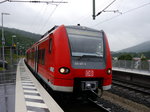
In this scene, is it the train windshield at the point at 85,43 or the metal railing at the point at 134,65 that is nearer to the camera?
the train windshield at the point at 85,43

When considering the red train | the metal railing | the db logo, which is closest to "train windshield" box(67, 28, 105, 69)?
the red train

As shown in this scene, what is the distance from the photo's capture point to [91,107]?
7.80m

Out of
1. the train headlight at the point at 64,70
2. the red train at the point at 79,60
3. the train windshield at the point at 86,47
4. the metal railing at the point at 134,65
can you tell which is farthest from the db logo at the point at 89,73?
the metal railing at the point at 134,65

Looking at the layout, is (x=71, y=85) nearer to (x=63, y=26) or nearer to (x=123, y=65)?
(x=63, y=26)

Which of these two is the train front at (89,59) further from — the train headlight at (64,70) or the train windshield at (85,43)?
the train headlight at (64,70)

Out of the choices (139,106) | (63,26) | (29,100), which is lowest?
(139,106)

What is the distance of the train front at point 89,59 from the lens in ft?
22.8

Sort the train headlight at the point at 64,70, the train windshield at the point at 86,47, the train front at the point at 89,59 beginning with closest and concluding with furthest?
the train headlight at the point at 64,70 < the train front at the point at 89,59 < the train windshield at the point at 86,47

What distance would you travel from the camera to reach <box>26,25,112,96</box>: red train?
681 centimetres

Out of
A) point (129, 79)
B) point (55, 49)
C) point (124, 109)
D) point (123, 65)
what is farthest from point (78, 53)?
point (123, 65)

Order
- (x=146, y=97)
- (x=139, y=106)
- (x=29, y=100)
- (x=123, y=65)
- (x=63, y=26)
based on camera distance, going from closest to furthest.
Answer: (x=29, y=100) < (x=63, y=26) < (x=139, y=106) < (x=146, y=97) < (x=123, y=65)

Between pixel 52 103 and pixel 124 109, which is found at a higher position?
pixel 52 103

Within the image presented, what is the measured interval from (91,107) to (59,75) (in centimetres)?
202

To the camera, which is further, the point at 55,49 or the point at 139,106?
the point at 139,106
